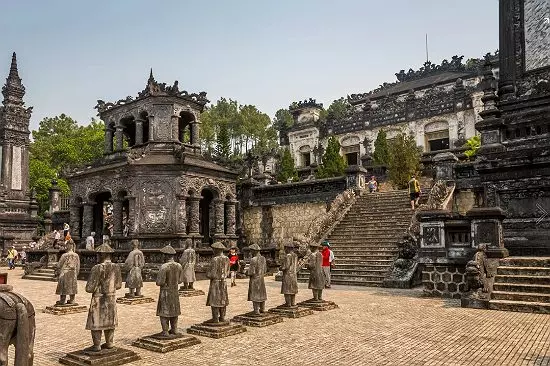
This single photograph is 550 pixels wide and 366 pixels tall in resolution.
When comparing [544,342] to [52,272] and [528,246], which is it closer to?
[528,246]

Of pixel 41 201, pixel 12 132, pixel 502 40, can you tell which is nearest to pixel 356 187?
pixel 502 40

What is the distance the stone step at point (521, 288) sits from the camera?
1047 cm

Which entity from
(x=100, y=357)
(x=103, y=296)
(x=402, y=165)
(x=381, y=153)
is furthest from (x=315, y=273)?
(x=381, y=153)

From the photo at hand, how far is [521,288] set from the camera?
10.8 meters

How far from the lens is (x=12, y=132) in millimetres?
34500

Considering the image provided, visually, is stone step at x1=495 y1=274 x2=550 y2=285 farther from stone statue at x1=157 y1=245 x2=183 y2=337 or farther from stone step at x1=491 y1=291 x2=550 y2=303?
stone statue at x1=157 y1=245 x2=183 y2=337

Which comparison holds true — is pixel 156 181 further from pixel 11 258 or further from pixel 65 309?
pixel 11 258

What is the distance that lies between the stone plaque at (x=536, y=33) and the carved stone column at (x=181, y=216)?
14273 millimetres

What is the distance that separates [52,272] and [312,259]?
14.2 m

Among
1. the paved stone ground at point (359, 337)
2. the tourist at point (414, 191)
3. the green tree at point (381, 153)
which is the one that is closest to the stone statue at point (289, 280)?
the paved stone ground at point (359, 337)

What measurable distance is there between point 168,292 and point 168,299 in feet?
0.40

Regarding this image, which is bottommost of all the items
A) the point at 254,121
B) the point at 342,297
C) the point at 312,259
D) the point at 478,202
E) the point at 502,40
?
the point at 342,297

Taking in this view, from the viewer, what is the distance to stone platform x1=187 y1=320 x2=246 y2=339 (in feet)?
26.8

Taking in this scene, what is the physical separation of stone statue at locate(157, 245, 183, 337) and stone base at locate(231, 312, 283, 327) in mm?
1851
